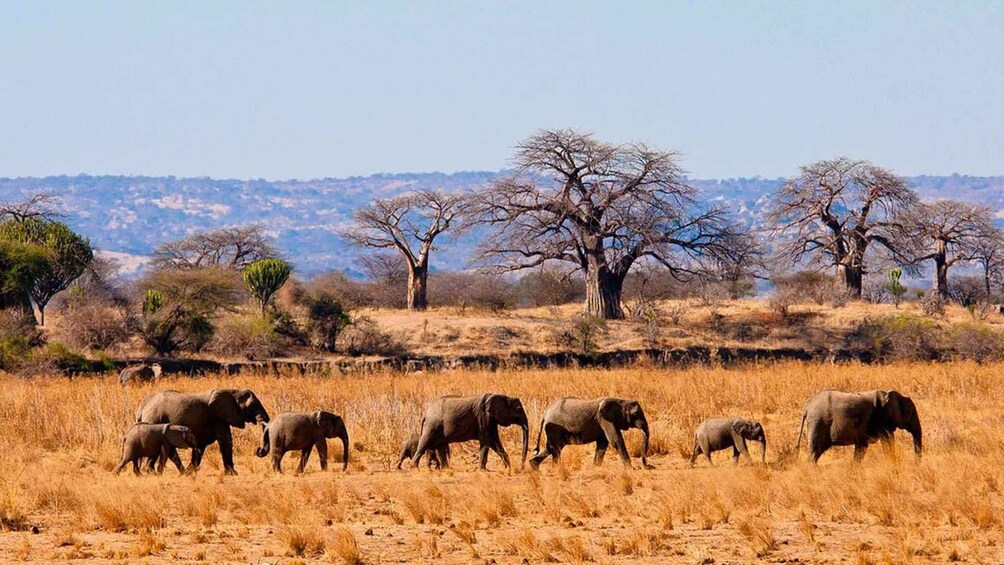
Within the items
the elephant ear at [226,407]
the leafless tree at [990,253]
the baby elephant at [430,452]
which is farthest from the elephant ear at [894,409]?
the leafless tree at [990,253]

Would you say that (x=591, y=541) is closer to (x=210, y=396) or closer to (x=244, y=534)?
(x=244, y=534)

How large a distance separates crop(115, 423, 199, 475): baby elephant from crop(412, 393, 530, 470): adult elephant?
2.66 m

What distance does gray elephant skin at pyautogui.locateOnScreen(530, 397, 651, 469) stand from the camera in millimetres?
16969

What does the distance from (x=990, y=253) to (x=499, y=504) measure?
4818 centimetres

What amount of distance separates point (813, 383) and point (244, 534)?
49.1ft

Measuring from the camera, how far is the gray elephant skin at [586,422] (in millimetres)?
16969

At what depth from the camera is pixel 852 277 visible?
5481cm

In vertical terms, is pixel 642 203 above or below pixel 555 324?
above

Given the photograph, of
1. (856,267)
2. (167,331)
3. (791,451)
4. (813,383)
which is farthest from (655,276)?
(791,451)

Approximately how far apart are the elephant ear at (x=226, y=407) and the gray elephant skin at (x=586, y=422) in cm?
354

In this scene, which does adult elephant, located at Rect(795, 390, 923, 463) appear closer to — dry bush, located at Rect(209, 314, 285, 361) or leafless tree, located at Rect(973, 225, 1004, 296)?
dry bush, located at Rect(209, 314, 285, 361)

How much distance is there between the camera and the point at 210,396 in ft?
57.1

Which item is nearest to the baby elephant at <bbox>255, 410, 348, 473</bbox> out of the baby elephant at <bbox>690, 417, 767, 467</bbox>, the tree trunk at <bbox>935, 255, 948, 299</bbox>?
the baby elephant at <bbox>690, 417, 767, 467</bbox>

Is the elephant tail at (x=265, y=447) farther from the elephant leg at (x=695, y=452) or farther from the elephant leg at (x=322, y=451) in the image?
the elephant leg at (x=695, y=452)
